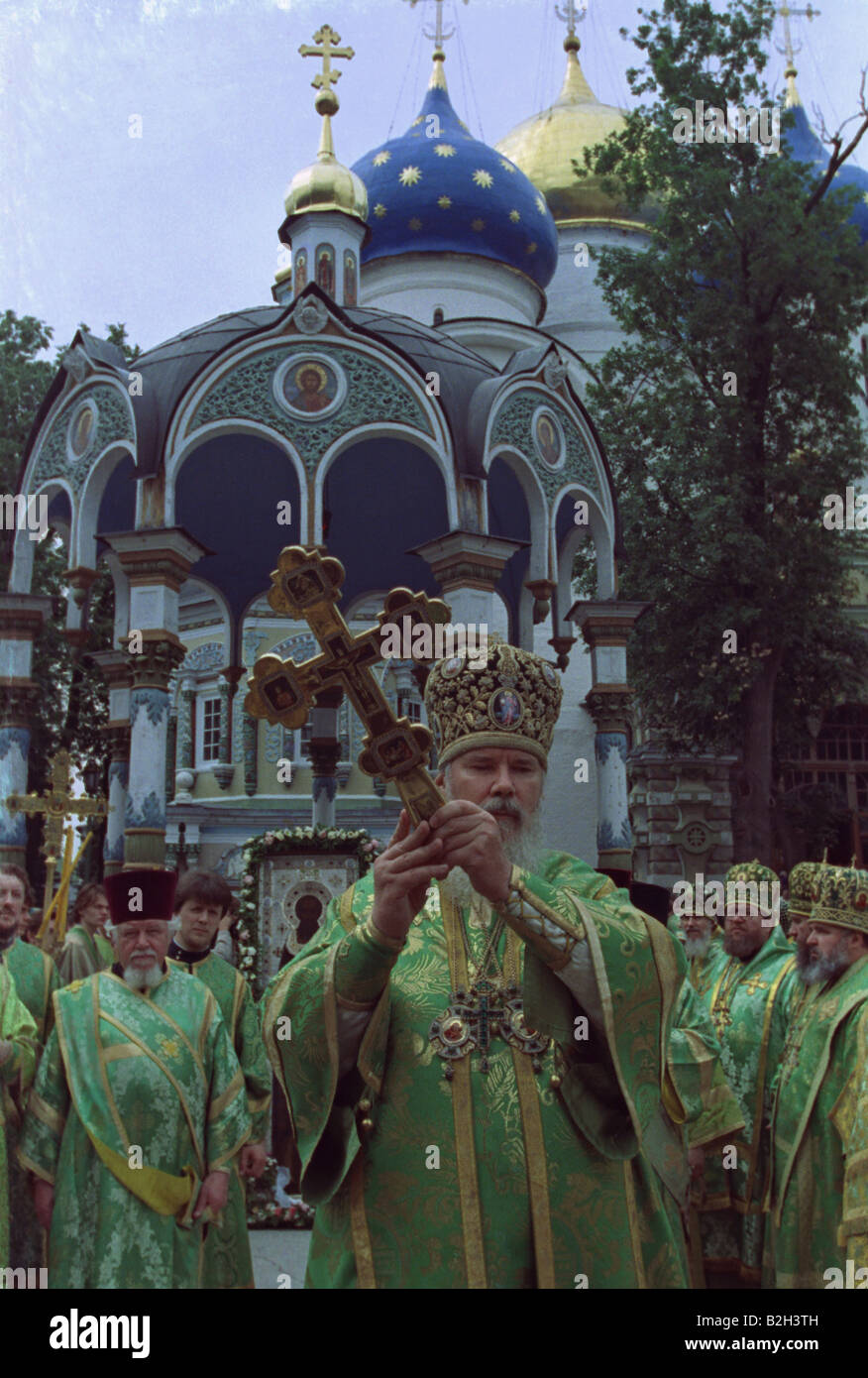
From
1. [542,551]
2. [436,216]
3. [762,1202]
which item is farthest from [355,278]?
[762,1202]

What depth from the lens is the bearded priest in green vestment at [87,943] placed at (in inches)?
292

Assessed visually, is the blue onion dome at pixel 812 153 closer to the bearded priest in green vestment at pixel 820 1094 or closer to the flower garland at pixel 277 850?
the flower garland at pixel 277 850

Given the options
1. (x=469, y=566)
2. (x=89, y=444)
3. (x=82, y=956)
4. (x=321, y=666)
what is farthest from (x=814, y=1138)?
(x=89, y=444)

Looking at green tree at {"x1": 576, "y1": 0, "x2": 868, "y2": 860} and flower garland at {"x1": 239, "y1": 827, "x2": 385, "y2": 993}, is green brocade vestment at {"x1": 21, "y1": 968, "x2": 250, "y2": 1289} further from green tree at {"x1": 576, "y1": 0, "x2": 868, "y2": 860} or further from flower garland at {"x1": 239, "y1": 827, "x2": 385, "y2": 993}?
green tree at {"x1": 576, "y1": 0, "x2": 868, "y2": 860}

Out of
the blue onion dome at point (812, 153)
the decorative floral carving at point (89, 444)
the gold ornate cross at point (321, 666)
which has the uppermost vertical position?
the blue onion dome at point (812, 153)

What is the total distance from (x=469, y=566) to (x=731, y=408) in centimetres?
769

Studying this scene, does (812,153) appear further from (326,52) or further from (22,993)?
(22,993)

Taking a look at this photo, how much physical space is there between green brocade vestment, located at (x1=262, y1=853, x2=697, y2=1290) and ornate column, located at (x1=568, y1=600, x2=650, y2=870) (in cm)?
932

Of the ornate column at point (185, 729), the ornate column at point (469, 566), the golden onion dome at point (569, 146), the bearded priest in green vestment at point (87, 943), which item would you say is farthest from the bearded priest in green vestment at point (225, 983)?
the golden onion dome at point (569, 146)

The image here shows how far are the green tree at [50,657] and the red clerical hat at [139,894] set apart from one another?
17.6 meters

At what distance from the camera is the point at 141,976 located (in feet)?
15.8

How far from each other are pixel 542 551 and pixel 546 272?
12.6 meters
